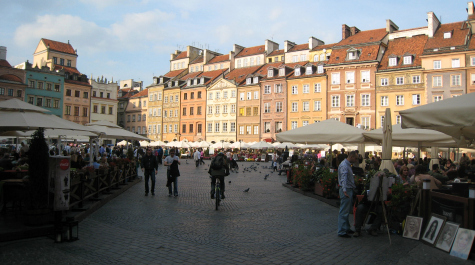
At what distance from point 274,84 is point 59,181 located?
174 feet

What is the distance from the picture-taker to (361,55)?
5097 centimetres

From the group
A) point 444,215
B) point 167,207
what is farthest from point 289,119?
point 444,215

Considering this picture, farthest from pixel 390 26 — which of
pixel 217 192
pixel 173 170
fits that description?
pixel 217 192

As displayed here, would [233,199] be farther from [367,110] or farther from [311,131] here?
[367,110]

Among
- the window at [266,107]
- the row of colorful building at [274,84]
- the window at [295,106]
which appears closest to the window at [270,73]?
the row of colorful building at [274,84]

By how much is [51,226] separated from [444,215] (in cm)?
782

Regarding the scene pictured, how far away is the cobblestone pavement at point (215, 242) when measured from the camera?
6.64 metres

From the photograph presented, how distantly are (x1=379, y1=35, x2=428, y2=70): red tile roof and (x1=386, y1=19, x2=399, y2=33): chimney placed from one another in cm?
302

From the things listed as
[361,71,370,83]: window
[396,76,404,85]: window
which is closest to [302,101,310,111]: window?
[361,71,370,83]: window

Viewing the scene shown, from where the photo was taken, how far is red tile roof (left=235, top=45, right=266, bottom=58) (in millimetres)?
69044

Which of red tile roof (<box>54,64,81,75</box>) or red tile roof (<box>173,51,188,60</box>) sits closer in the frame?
red tile roof (<box>54,64,81,75</box>)

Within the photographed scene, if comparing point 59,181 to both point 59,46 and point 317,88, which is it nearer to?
point 317,88

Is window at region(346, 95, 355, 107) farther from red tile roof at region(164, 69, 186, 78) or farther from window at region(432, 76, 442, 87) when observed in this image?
red tile roof at region(164, 69, 186, 78)

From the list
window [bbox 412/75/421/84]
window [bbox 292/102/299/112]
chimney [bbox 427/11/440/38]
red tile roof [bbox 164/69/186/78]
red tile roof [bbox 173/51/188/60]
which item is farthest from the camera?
red tile roof [bbox 173/51/188/60]
